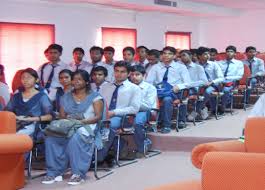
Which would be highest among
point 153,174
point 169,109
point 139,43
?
point 139,43

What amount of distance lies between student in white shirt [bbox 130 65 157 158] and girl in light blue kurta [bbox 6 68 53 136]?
4.09ft

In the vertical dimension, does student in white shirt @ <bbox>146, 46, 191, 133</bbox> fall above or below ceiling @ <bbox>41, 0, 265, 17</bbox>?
below

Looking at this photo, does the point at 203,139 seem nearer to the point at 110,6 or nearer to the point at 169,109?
the point at 169,109

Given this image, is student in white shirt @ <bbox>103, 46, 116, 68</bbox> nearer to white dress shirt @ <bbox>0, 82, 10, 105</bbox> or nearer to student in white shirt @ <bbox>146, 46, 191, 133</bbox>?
student in white shirt @ <bbox>146, 46, 191, 133</bbox>

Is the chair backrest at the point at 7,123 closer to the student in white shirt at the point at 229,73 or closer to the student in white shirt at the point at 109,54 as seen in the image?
the student in white shirt at the point at 109,54

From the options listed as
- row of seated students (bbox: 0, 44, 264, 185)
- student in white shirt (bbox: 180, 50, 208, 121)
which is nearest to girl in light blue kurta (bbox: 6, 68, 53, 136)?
row of seated students (bbox: 0, 44, 264, 185)

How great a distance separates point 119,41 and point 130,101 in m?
6.40

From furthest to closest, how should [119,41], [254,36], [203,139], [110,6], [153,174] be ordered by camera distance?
1. [254,36]
2. [119,41]
3. [110,6]
4. [203,139]
5. [153,174]

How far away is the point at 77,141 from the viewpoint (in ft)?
17.6

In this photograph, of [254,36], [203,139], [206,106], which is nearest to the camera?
[203,139]

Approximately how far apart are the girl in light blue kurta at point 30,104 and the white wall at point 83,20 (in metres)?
3.92

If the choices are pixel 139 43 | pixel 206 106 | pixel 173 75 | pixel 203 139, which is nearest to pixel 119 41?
pixel 139 43

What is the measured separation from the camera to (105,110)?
18.9ft

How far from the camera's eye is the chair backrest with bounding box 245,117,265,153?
393 centimetres
